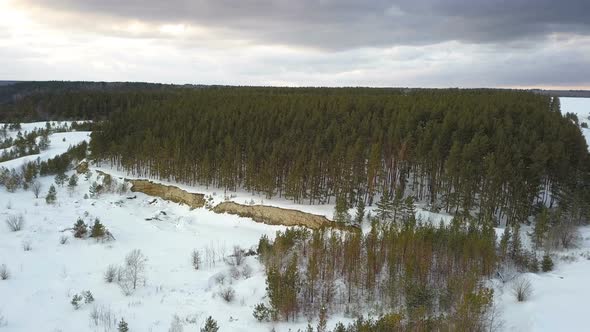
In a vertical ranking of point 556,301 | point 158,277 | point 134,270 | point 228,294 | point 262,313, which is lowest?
point 158,277

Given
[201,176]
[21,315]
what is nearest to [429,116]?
[201,176]

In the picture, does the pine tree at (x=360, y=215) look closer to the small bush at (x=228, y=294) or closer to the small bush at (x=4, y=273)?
the small bush at (x=228, y=294)

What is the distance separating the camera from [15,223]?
2644 cm

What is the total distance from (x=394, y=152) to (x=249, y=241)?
52.5ft

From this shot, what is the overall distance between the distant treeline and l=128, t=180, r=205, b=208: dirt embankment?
8.12ft

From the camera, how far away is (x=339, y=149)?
112 feet

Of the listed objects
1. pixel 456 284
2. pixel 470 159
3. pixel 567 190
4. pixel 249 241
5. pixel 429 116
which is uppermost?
pixel 429 116

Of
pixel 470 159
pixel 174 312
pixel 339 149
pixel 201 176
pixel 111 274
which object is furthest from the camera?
pixel 201 176

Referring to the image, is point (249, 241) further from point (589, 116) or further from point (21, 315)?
point (589, 116)

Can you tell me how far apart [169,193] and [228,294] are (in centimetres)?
2162

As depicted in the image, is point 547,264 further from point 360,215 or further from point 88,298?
point 88,298

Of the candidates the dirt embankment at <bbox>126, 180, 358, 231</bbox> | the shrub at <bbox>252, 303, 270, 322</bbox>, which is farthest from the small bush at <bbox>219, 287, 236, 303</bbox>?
the dirt embankment at <bbox>126, 180, 358, 231</bbox>

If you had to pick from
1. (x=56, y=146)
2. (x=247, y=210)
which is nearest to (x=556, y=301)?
(x=247, y=210)

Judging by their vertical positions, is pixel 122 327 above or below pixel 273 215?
below
